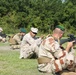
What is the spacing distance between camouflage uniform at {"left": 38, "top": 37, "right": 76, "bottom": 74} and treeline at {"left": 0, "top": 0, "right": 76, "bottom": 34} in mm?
36456

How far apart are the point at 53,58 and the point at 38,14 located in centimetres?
4032

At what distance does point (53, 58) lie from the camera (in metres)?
7.36

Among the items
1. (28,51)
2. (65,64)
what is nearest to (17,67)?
(28,51)

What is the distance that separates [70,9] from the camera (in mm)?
49062

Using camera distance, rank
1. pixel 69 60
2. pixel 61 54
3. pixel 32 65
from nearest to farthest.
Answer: pixel 69 60
pixel 61 54
pixel 32 65

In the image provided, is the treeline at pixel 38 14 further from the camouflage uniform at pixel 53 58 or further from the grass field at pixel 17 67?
the camouflage uniform at pixel 53 58

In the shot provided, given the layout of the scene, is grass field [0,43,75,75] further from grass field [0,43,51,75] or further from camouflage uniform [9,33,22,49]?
camouflage uniform [9,33,22,49]

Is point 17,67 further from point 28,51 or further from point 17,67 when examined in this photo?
point 28,51

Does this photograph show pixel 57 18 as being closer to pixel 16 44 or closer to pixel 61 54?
pixel 16 44

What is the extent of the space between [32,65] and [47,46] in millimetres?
2252

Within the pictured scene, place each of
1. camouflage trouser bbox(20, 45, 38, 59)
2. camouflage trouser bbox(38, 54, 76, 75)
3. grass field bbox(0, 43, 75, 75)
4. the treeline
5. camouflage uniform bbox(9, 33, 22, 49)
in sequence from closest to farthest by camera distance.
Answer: camouflage trouser bbox(38, 54, 76, 75) → grass field bbox(0, 43, 75, 75) → camouflage trouser bbox(20, 45, 38, 59) → camouflage uniform bbox(9, 33, 22, 49) → the treeline

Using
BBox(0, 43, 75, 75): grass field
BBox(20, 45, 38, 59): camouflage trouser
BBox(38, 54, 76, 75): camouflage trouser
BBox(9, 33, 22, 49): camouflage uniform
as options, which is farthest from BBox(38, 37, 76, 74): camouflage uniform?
BBox(9, 33, 22, 49): camouflage uniform

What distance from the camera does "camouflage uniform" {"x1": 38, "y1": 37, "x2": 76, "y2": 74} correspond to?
6504 mm

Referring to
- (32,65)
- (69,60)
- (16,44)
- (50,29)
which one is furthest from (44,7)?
(69,60)
